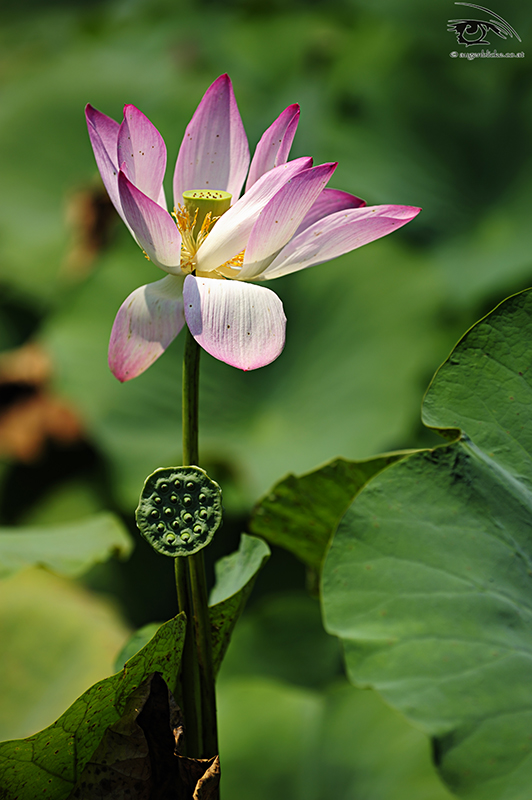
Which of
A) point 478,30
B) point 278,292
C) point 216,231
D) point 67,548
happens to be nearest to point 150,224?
point 216,231

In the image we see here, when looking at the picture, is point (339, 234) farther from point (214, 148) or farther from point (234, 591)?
point (234, 591)

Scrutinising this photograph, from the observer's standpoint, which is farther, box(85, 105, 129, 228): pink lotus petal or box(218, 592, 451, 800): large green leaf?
box(218, 592, 451, 800): large green leaf

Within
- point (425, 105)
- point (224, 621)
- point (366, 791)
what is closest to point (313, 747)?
point (366, 791)

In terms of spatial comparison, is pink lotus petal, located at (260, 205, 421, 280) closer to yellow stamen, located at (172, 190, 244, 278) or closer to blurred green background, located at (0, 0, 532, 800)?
yellow stamen, located at (172, 190, 244, 278)

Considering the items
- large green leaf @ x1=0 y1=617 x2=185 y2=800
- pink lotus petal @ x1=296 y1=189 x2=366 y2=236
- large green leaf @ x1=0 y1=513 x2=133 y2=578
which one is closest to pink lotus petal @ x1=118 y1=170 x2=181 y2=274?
pink lotus petal @ x1=296 y1=189 x2=366 y2=236

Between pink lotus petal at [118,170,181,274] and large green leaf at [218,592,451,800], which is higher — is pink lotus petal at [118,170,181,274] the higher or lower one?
the higher one

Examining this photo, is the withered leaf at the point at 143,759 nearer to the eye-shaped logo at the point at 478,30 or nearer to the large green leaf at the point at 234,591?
the large green leaf at the point at 234,591

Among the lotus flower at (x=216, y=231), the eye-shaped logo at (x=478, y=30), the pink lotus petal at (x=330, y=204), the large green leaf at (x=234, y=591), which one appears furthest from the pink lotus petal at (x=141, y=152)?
the eye-shaped logo at (x=478, y=30)
